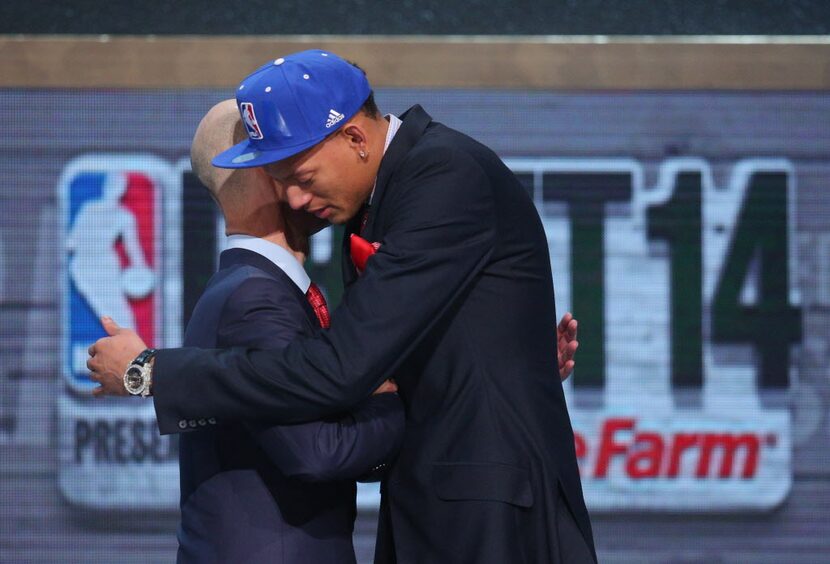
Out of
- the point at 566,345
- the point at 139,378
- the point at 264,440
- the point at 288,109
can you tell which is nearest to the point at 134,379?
the point at 139,378

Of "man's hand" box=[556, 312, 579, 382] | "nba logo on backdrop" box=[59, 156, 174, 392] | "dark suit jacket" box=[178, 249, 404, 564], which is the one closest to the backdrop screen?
"nba logo on backdrop" box=[59, 156, 174, 392]

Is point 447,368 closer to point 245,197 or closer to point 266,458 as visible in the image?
point 266,458

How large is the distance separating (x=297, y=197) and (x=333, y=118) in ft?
0.40

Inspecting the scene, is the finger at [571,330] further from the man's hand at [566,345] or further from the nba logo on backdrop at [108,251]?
the nba logo on backdrop at [108,251]

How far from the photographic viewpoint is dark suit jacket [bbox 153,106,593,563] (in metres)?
1.51

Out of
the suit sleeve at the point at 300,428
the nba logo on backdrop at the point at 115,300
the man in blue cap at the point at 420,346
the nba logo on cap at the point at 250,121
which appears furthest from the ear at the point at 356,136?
the nba logo on backdrop at the point at 115,300

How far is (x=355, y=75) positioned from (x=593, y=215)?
1.98 m

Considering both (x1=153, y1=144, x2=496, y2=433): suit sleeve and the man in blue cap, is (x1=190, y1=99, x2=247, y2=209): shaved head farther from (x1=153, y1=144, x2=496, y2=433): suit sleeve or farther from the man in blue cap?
(x1=153, y1=144, x2=496, y2=433): suit sleeve

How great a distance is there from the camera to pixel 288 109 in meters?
1.57

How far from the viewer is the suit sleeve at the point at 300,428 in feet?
5.03

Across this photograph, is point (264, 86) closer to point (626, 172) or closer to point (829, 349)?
point (626, 172)

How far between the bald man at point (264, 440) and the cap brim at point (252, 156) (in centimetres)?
8

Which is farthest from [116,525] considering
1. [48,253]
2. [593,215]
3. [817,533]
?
[817,533]

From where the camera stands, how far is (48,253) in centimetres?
350
